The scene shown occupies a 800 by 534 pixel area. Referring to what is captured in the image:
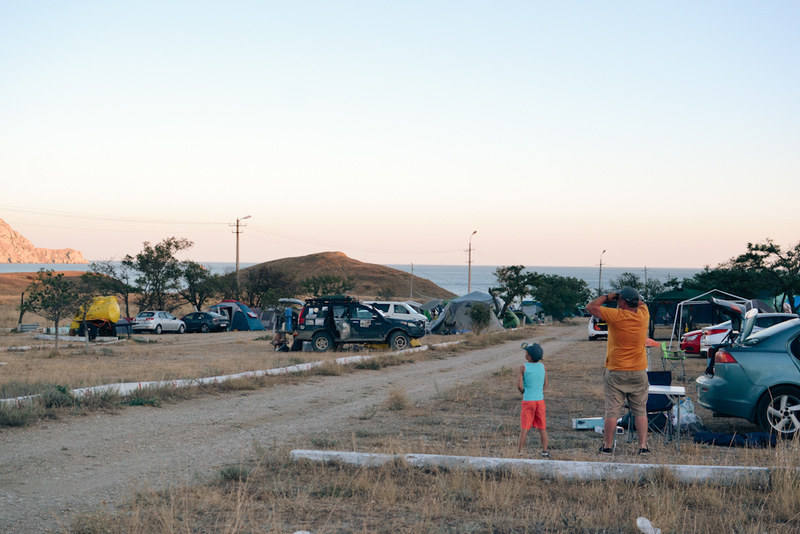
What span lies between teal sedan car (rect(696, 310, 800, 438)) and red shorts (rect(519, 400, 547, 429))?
2.69m

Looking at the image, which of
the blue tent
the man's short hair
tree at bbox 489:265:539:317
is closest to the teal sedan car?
the man's short hair

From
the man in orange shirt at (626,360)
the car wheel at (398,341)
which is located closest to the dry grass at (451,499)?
the man in orange shirt at (626,360)

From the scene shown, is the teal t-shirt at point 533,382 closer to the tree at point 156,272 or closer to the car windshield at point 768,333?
the car windshield at point 768,333

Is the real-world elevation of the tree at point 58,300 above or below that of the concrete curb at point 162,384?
above

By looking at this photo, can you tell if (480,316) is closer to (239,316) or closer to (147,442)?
(239,316)

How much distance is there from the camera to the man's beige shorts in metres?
7.03

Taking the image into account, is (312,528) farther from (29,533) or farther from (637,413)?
(637,413)

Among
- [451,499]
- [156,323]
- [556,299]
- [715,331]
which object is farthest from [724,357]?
[556,299]

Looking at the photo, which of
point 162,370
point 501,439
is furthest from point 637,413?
point 162,370

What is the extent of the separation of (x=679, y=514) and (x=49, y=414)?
8119 millimetres

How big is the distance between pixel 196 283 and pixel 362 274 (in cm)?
8523

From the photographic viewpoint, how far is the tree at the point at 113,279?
147ft

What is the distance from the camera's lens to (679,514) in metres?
4.91

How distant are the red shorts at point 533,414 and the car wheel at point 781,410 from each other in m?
2.85
